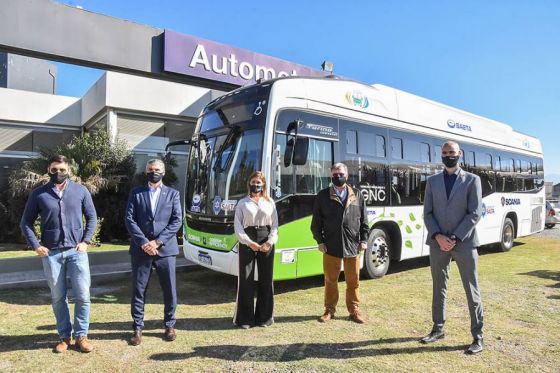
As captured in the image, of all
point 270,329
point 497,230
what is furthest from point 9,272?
point 497,230

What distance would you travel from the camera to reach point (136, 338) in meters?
4.44

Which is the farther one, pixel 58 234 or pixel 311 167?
pixel 311 167

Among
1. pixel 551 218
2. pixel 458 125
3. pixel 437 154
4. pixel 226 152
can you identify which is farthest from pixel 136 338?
pixel 551 218

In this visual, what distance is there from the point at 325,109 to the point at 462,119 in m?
5.03

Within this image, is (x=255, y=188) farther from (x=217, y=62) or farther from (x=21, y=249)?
(x=21, y=249)

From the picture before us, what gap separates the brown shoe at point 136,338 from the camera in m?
4.42

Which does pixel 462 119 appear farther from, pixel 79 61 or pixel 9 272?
pixel 9 272

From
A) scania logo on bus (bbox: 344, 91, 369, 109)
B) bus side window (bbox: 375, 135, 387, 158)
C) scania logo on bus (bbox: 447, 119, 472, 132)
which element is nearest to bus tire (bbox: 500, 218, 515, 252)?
scania logo on bus (bbox: 447, 119, 472, 132)

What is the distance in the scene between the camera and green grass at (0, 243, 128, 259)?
1061 centimetres

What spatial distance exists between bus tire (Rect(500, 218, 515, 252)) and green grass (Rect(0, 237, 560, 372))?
14.2 ft

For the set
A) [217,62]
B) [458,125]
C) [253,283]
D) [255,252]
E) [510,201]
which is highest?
[217,62]

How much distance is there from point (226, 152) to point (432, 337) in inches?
153

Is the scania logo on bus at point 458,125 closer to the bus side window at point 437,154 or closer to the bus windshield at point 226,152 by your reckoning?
the bus side window at point 437,154

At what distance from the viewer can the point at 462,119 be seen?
33.4 ft
